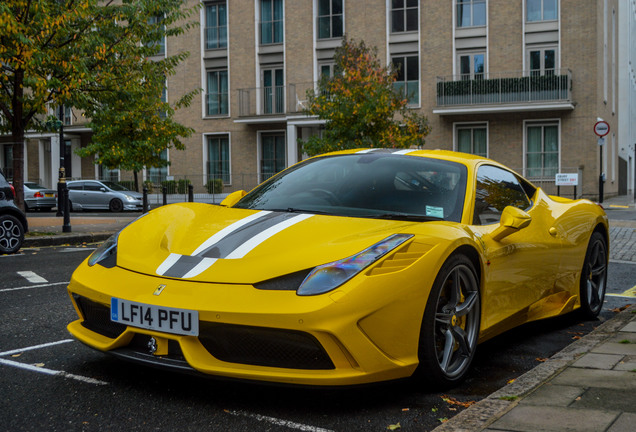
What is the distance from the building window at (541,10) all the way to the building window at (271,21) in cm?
1214

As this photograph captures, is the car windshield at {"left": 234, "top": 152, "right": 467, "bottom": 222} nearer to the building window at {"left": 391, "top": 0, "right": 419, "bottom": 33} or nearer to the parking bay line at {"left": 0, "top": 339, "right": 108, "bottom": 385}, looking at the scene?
the parking bay line at {"left": 0, "top": 339, "right": 108, "bottom": 385}

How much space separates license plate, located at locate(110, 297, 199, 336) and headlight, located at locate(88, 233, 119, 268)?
400 mm

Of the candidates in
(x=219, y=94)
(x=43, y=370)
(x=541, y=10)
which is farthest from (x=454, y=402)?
(x=219, y=94)

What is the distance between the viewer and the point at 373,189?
4270 millimetres

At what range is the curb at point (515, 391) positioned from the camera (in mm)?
2902

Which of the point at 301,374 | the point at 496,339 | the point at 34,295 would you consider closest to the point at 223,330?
the point at 301,374

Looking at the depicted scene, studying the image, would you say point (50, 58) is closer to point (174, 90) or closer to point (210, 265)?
point (210, 265)

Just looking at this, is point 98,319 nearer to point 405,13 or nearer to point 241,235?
point 241,235

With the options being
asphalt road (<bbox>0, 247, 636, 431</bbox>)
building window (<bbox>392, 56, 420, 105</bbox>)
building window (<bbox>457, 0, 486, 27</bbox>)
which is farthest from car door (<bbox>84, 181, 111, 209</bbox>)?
asphalt road (<bbox>0, 247, 636, 431</bbox>)

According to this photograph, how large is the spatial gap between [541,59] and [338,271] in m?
30.4

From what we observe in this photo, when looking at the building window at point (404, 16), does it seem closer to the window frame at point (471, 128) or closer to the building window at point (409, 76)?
the building window at point (409, 76)

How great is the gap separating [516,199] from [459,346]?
1615mm

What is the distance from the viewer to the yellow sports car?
3.11 metres

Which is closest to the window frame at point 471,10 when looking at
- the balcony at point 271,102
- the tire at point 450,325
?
the balcony at point 271,102
